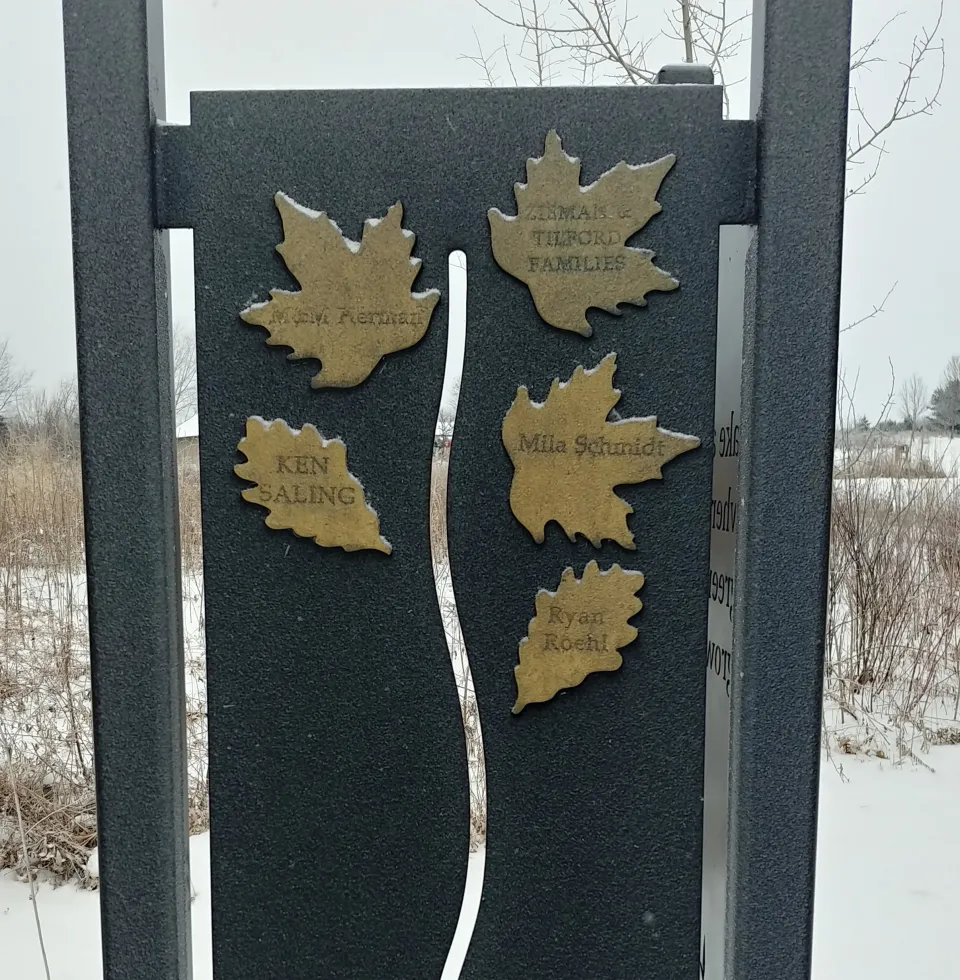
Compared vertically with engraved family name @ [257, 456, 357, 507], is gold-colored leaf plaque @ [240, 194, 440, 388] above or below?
above

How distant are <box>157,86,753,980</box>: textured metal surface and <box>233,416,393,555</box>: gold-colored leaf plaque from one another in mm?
28

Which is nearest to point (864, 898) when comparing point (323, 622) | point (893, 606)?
point (893, 606)

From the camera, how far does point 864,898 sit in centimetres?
292

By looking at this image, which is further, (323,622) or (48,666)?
(48,666)

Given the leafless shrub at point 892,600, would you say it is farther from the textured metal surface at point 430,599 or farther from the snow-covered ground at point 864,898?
the textured metal surface at point 430,599

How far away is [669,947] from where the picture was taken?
146 centimetres

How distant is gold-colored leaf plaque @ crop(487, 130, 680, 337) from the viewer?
1.35m

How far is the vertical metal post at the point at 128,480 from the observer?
1355mm

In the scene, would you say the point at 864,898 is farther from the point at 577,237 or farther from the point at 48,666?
the point at 48,666

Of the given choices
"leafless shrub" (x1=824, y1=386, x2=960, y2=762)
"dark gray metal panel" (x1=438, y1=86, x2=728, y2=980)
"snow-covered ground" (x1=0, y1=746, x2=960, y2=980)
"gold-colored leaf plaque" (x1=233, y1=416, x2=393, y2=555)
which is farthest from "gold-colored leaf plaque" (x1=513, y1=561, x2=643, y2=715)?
"leafless shrub" (x1=824, y1=386, x2=960, y2=762)

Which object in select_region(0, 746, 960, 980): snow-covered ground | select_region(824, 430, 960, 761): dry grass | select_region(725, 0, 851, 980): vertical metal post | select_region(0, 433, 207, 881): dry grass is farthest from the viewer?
select_region(824, 430, 960, 761): dry grass

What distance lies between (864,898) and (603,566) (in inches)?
91.2

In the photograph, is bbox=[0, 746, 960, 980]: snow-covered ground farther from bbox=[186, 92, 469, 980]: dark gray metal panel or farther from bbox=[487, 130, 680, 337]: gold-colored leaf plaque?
bbox=[487, 130, 680, 337]: gold-colored leaf plaque

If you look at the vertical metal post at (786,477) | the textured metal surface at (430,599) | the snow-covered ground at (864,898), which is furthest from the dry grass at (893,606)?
the textured metal surface at (430,599)
